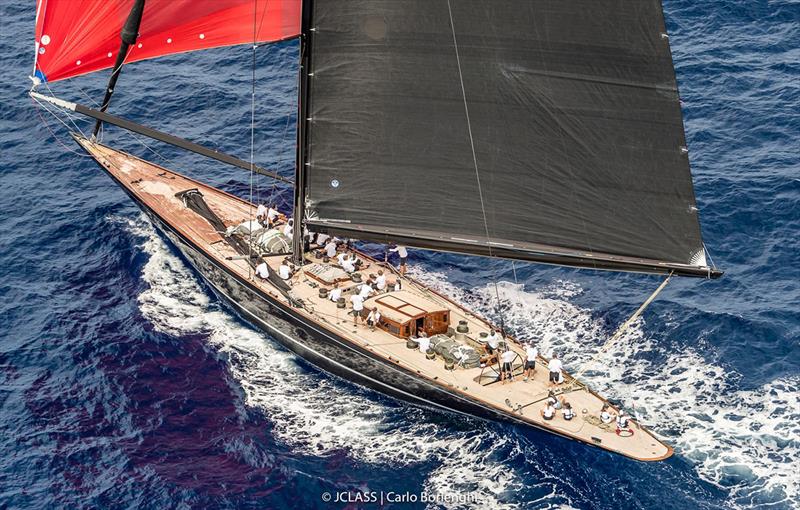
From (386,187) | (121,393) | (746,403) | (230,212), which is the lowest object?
(746,403)

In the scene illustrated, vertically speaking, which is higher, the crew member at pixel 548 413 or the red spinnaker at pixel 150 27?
the red spinnaker at pixel 150 27

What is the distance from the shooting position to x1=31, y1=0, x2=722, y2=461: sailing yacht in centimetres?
3559

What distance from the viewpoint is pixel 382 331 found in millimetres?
42250

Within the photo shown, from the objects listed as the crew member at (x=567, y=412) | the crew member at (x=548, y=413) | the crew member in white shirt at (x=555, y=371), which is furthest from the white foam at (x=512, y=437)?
the crew member in white shirt at (x=555, y=371)

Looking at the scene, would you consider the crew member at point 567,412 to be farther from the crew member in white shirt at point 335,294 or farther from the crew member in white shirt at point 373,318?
the crew member in white shirt at point 335,294

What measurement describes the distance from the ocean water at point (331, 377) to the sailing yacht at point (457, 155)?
2.08m

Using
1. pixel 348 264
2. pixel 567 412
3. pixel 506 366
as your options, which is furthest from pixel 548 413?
pixel 348 264

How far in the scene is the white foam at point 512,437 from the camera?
37375 mm

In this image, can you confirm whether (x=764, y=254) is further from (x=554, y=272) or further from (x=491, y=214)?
(x=491, y=214)

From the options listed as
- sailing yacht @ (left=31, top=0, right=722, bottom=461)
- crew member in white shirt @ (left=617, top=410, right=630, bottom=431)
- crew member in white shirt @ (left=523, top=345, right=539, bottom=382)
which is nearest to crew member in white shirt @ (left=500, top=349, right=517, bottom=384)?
sailing yacht @ (left=31, top=0, right=722, bottom=461)

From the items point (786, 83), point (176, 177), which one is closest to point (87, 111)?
point (176, 177)

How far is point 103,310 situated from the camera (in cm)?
4700

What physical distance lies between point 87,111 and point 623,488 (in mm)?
28934

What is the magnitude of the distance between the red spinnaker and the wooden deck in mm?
8518
